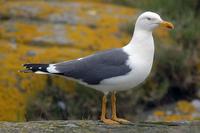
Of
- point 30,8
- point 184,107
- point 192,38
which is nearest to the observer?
point 184,107

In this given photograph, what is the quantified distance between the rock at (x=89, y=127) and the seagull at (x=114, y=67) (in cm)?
11

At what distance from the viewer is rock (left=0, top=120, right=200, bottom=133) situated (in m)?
6.31

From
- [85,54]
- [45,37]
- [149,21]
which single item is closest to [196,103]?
[85,54]

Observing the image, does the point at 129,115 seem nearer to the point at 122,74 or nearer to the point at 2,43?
the point at 2,43

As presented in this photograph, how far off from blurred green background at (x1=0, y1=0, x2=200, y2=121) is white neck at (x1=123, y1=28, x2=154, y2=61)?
5.35 feet

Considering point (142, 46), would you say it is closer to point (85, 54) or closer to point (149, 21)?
point (149, 21)

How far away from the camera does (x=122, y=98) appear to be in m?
8.33

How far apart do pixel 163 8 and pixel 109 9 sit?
0.61 meters

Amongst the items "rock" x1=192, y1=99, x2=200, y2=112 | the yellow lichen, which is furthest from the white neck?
"rock" x1=192, y1=99, x2=200, y2=112

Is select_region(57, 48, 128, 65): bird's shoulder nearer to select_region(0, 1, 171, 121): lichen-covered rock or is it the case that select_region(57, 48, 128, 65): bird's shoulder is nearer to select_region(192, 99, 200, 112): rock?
select_region(0, 1, 171, 121): lichen-covered rock

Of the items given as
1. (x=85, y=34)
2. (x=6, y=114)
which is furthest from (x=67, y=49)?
(x=6, y=114)

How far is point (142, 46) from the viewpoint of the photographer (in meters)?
6.43

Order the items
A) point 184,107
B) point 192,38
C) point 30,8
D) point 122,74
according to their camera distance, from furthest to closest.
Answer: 1. point 30,8
2. point 192,38
3. point 184,107
4. point 122,74

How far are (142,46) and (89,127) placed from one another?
698 millimetres
